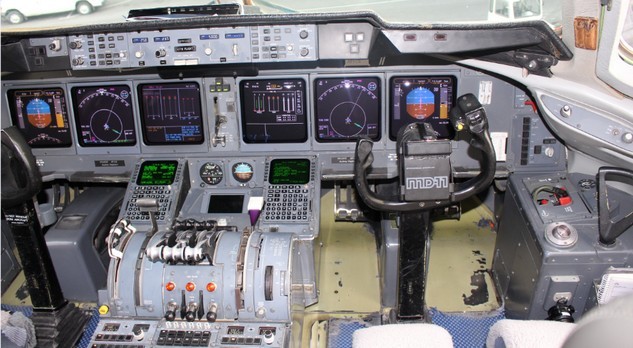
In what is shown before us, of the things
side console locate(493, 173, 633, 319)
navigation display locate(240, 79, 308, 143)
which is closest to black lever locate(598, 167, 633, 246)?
side console locate(493, 173, 633, 319)

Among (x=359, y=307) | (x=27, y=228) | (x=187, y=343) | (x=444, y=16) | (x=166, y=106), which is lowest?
(x=359, y=307)

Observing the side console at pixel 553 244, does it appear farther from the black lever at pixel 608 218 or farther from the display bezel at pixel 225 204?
the display bezel at pixel 225 204

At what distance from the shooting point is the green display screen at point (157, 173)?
396cm

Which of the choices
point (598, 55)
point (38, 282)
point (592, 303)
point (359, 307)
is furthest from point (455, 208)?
point (38, 282)

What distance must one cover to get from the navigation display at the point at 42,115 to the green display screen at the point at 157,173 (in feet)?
2.07

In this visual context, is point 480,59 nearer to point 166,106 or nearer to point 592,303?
point 592,303

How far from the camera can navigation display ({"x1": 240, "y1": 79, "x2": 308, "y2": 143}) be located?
392 centimetres

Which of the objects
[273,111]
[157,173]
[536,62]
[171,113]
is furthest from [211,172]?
[536,62]

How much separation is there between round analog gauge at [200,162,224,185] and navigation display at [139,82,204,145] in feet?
0.62

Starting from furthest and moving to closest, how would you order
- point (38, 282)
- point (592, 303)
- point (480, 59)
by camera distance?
1. point (480, 59)
2. point (38, 282)
3. point (592, 303)

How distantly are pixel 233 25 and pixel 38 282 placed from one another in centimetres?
190

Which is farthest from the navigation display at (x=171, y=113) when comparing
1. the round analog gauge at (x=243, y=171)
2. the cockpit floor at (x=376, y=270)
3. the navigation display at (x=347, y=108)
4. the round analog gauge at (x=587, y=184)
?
the round analog gauge at (x=587, y=184)

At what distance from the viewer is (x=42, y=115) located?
160 inches

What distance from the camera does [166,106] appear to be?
401 centimetres
